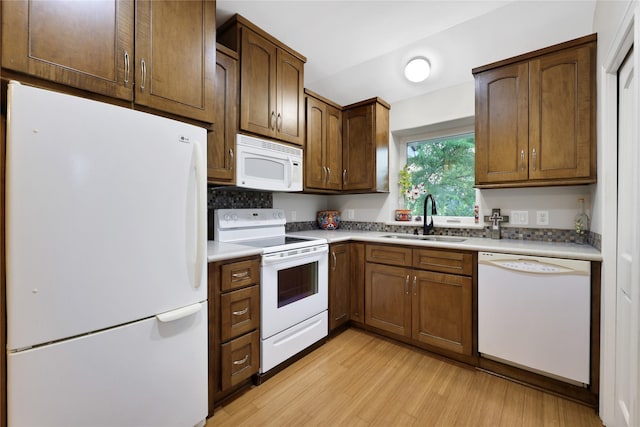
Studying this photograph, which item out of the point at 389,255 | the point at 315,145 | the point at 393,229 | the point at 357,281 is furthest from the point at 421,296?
the point at 315,145

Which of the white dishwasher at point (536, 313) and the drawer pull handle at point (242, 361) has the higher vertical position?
the white dishwasher at point (536, 313)

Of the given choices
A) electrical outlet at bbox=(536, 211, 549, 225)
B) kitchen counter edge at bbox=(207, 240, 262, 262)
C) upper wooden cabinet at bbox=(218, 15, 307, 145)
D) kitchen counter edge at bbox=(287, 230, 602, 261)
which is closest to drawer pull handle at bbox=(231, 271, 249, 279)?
kitchen counter edge at bbox=(207, 240, 262, 262)

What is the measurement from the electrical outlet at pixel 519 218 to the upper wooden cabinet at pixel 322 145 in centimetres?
160

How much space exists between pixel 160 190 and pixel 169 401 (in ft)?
3.25

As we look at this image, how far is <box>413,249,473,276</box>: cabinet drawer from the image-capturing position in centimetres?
198

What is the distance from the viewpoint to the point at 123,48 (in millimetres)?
1263

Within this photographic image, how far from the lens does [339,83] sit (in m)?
2.99

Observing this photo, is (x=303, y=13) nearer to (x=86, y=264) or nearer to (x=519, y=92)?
(x=519, y=92)

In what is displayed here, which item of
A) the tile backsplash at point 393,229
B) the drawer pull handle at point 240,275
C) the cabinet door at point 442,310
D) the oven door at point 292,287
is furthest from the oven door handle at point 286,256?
the cabinet door at point 442,310

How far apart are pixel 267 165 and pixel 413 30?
1.60 metres

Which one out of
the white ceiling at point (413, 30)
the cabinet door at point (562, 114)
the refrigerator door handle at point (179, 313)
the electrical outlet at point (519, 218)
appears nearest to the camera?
the refrigerator door handle at point (179, 313)

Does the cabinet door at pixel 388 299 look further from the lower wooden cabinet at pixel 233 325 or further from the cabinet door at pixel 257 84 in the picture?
the cabinet door at pixel 257 84

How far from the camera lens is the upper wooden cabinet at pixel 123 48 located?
3.33ft

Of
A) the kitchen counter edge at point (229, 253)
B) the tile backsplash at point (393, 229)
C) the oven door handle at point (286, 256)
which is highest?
the tile backsplash at point (393, 229)
